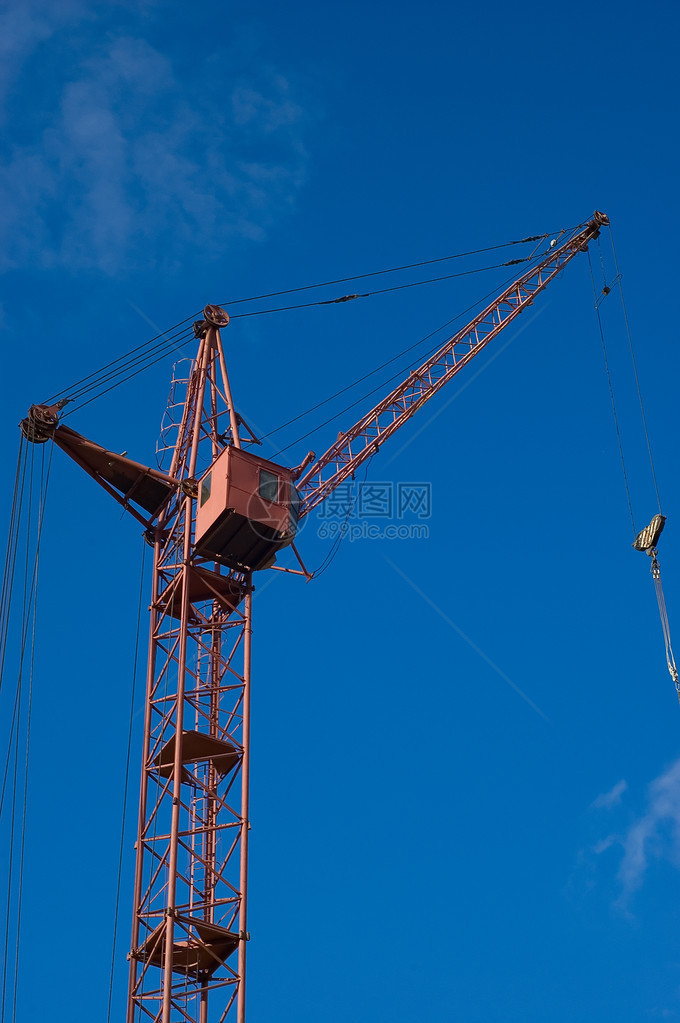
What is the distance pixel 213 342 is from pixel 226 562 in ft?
39.3

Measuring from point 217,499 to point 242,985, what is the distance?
17.8 m

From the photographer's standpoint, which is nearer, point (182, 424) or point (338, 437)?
point (182, 424)

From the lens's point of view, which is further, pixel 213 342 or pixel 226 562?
pixel 213 342

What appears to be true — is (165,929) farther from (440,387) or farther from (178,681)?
(440,387)

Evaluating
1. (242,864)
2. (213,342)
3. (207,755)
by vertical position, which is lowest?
(242,864)

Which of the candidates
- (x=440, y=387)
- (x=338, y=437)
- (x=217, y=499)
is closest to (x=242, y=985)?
(x=217, y=499)

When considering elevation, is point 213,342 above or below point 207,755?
above

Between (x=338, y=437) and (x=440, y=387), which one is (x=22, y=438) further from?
(x=440, y=387)

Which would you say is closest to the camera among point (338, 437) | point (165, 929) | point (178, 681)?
point (165, 929)

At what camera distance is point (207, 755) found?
5009 cm

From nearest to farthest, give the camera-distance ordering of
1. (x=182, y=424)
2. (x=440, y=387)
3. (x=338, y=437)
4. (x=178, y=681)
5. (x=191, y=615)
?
(x=178, y=681) → (x=191, y=615) → (x=182, y=424) → (x=338, y=437) → (x=440, y=387)

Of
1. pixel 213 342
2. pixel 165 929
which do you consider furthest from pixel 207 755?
pixel 213 342

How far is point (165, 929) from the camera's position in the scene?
45219 millimetres

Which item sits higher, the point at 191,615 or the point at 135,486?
the point at 135,486
